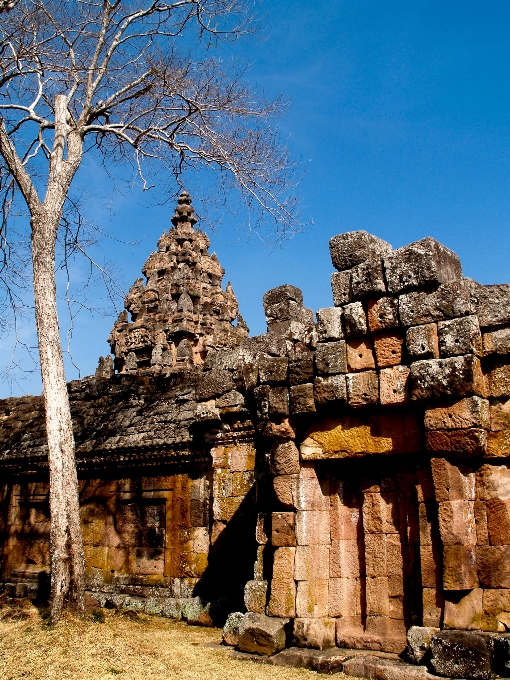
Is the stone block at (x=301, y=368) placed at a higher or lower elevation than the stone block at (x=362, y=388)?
higher

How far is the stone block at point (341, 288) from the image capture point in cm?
655

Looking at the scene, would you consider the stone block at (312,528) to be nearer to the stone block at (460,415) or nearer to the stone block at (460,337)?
the stone block at (460,415)

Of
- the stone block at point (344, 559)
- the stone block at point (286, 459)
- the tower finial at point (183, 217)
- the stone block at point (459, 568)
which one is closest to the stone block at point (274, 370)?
the stone block at point (286, 459)

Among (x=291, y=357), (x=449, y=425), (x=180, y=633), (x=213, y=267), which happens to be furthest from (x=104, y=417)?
(x=213, y=267)

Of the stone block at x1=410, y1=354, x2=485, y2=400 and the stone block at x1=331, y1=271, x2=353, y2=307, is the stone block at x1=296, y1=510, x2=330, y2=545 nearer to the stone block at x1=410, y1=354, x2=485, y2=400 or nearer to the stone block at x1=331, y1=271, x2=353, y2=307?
the stone block at x1=410, y1=354, x2=485, y2=400

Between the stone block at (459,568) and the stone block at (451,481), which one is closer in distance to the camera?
the stone block at (459,568)

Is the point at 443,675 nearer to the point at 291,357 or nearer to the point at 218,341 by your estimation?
the point at 291,357

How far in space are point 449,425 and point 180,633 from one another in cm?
450

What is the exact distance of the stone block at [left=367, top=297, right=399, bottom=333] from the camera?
6152 millimetres

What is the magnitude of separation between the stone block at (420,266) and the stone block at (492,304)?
0.36 meters

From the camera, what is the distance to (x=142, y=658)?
6.25 metres

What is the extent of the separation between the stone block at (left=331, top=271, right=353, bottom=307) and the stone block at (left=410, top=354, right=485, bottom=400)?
1.08 m

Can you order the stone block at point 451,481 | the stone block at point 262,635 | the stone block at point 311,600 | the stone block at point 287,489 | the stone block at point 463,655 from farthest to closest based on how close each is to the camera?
the stone block at point 287,489 < the stone block at point 311,600 < the stone block at point 262,635 < the stone block at point 451,481 < the stone block at point 463,655

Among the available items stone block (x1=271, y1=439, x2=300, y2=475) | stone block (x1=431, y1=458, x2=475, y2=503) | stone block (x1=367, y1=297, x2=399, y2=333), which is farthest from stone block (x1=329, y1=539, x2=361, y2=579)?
stone block (x1=367, y1=297, x2=399, y2=333)
